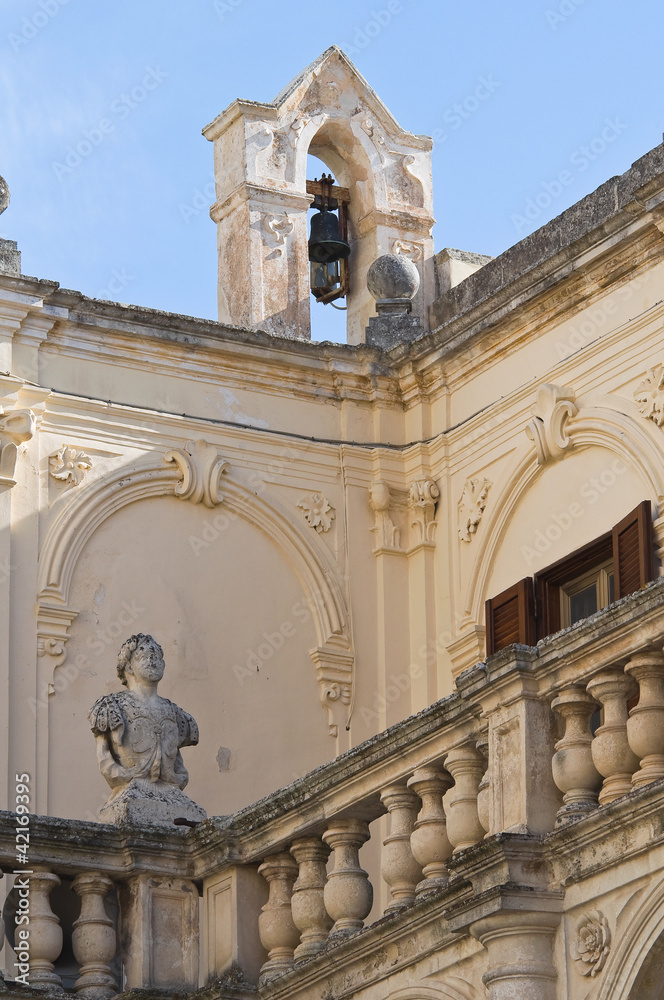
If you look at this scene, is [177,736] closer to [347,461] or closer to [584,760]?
[584,760]

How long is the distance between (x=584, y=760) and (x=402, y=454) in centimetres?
759

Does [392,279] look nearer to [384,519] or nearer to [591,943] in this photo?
[384,519]

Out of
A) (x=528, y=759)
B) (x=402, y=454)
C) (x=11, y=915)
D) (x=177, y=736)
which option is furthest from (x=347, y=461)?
(x=528, y=759)

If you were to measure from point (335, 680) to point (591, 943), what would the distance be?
712 cm

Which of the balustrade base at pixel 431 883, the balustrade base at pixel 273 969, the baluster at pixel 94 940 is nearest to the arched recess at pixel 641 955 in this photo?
the balustrade base at pixel 431 883

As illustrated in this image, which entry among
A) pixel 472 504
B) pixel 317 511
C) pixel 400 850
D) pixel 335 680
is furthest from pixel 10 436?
pixel 400 850

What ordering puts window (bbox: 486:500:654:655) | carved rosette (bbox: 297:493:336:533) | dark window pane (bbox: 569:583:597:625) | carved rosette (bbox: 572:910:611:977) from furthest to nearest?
carved rosette (bbox: 297:493:336:533)
dark window pane (bbox: 569:583:597:625)
window (bbox: 486:500:654:655)
carved rosette (bbox: 572:910:611:977)

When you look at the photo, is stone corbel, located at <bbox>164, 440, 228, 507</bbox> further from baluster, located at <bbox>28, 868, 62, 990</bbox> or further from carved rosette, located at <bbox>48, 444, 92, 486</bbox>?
baluster, located at <bbox>28, 868, 62, 990</bbox>

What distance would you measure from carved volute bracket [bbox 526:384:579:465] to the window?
727mm

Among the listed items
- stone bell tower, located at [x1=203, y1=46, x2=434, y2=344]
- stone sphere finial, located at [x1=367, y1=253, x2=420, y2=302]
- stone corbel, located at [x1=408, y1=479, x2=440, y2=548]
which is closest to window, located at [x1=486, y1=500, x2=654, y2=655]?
stone corbel, located at [x1=408, y1=479, x2=440, y2=548]

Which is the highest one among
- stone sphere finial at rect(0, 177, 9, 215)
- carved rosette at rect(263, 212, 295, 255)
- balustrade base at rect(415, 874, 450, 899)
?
carved rosette at rect(263, 212, 295, 255)

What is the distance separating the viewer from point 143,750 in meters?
11.2

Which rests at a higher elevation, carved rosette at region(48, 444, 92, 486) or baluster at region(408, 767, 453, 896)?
carved rosette at region(48, 444, 92, 486)

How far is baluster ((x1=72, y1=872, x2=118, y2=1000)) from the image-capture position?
1021 cm
